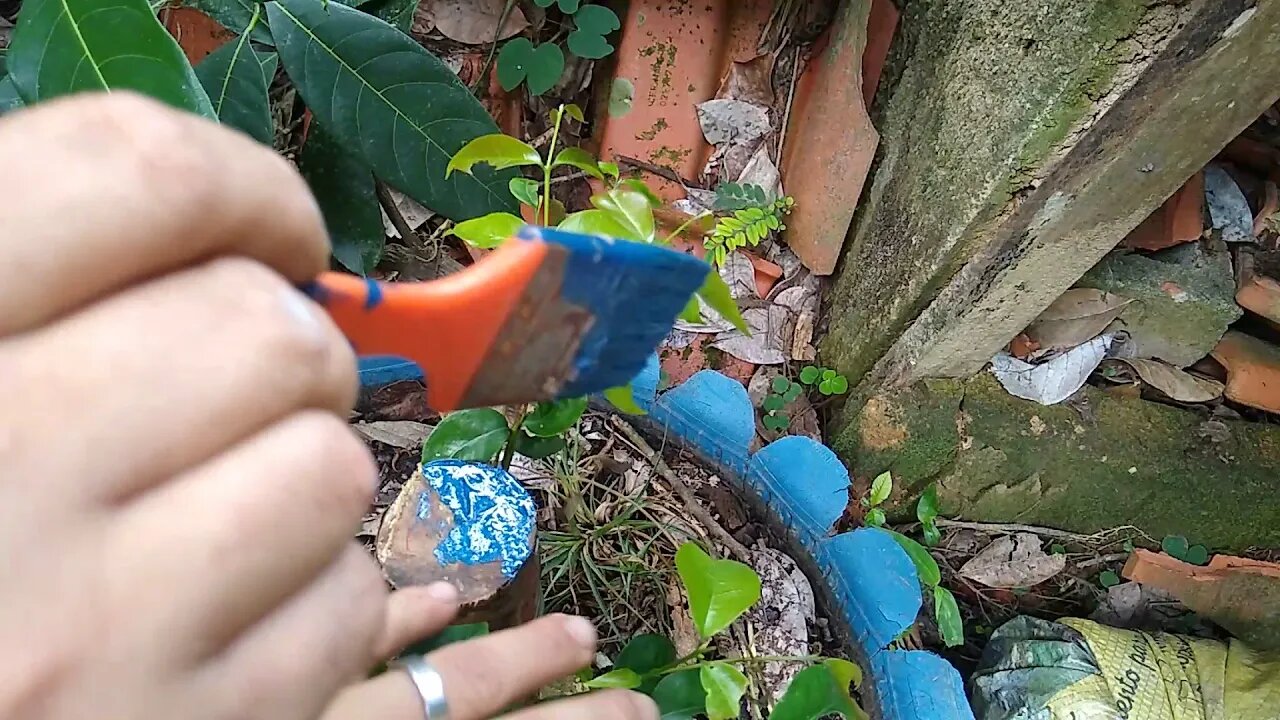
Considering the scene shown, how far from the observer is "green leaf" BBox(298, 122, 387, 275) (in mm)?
1168

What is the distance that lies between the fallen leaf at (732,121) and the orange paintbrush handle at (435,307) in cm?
110

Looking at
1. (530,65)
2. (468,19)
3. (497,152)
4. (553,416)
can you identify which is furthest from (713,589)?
(468,19)

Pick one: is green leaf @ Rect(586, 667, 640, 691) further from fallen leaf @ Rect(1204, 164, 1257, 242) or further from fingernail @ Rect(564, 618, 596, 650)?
fallen leaf @ Rect(1204, 164, 1257, 242)

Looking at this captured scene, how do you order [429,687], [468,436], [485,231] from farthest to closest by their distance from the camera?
[468,436] < [485,231] < [429,687]

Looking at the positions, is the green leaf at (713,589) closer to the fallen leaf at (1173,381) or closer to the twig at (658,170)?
the twig at (658,170)

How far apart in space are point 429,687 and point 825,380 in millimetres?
1074

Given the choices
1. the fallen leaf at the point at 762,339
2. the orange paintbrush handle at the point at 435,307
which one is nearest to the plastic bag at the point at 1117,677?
the fallen leaf at the point at 762,339

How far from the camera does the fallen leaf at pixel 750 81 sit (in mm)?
1512

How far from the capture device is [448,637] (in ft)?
2.69

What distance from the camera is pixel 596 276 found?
486mm

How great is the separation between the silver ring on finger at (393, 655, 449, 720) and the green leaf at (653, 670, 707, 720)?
1.30 feet

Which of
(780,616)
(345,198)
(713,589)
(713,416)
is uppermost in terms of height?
(345,198)

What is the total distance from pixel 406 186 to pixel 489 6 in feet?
1.64

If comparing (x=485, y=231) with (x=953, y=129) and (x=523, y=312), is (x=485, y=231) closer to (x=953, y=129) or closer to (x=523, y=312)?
(x=523, y=312)
